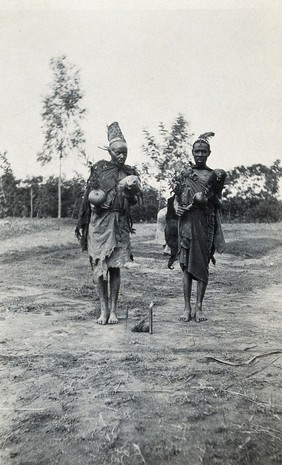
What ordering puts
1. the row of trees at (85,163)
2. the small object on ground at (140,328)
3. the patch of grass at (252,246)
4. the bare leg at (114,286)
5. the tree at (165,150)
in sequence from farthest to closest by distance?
the patch of grass at (252,246), the tree at (165,150), the row of trees at (85,163), the bare leg at (114,286), the small object on ground at (140,328)

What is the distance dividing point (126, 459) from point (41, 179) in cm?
383

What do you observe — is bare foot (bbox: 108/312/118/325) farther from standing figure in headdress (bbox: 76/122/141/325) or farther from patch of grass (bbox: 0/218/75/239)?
patch of grass (bbox: 0/218/75/239)

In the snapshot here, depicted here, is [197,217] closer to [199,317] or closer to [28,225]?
[199,317]

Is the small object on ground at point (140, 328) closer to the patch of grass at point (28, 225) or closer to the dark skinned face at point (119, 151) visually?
the dark skinned face at point (119, 151)

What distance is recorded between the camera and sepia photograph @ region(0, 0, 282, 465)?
2.03 metres

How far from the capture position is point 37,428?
198cm

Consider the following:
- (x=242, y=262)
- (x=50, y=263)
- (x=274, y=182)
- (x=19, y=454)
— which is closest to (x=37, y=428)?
(x=19, y=454)

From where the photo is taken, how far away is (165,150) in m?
4.68

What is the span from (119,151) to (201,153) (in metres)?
0.72

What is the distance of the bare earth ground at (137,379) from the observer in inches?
73.8

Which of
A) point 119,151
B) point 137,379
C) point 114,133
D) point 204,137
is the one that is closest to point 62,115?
point 114,133

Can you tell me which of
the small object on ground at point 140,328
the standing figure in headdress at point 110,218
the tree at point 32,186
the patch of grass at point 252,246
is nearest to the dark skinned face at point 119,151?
the standing figure in headdress at point 110,218

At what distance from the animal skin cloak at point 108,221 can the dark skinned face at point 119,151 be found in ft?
0.23

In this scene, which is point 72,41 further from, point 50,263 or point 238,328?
point 50,263
